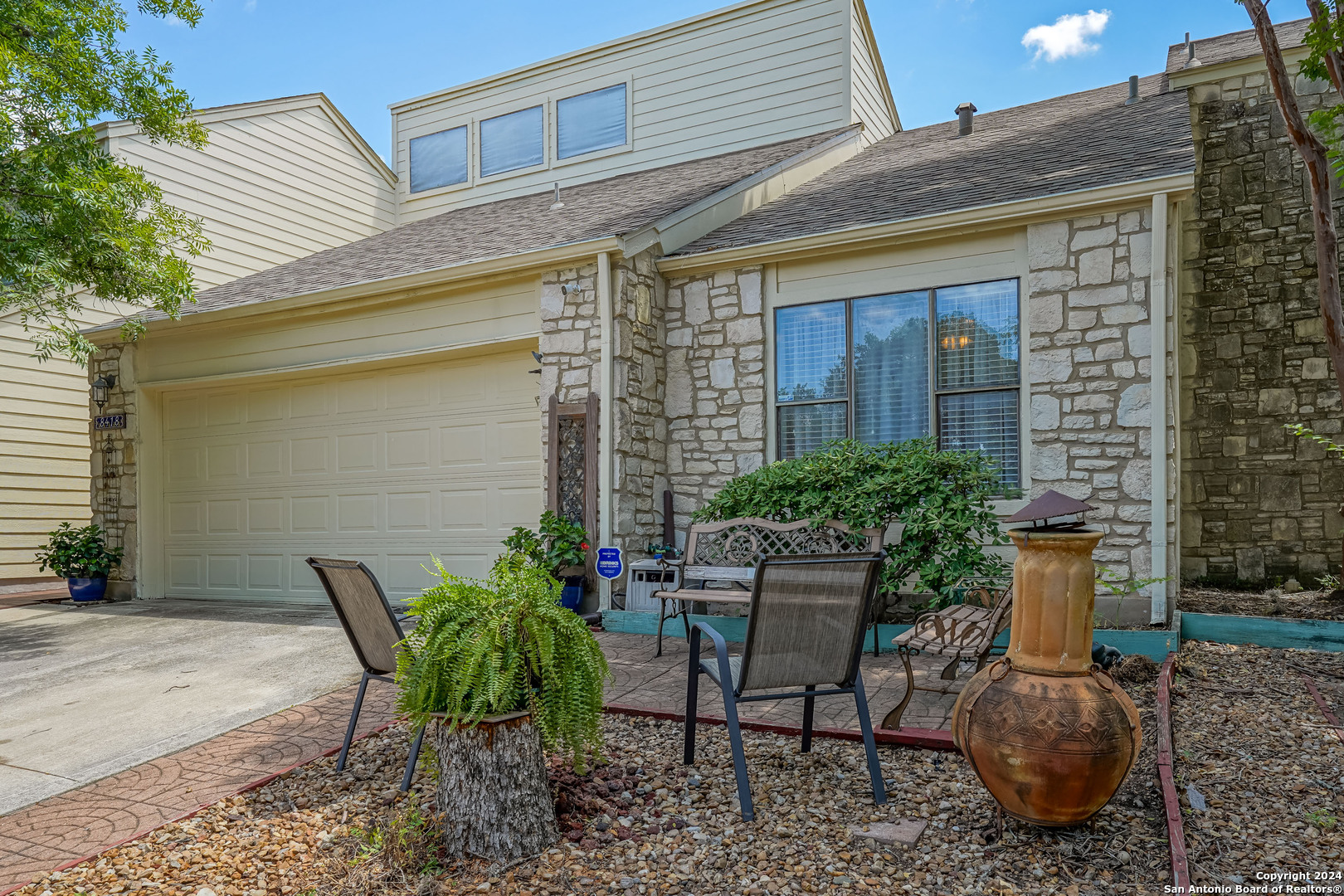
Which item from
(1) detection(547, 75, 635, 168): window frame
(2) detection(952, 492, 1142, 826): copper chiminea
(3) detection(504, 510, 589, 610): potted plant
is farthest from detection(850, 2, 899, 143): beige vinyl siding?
(2) detection(952, 492, 1142, 826): copper chiminea

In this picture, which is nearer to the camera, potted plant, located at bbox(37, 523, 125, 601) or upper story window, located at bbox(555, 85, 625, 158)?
potted plant, located at bbox(37, 523, 125, 601)

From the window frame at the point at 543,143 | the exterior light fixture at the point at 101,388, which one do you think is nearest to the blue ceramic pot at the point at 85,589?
the exterior light fixture at the point at 101,388

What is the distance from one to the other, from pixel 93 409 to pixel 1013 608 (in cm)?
1008

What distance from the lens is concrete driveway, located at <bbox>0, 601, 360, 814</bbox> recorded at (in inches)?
143

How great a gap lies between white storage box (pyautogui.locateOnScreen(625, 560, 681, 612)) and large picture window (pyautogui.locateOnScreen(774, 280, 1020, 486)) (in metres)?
1.43

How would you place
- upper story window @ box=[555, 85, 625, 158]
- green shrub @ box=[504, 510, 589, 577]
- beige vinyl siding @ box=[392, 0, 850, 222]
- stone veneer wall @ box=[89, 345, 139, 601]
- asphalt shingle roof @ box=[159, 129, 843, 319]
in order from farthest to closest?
upper story window @ box=[555, 85, 625, 158] < beige vinyl siding @ box=[392, 0, 850, 222] < stone veneer wall @ box=[89, 345, 139, 601] < asphalt shingle roof @ box=[159, 129, 843, 319] < green shrub @ box=[504, 510, 589, 577]

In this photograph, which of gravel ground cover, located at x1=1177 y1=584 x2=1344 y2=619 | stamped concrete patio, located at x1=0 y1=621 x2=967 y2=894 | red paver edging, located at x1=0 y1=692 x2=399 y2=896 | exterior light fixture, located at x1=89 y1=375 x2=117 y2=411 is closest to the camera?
red paver edging, located at x1=0 y1=692 x2=399 y2=896

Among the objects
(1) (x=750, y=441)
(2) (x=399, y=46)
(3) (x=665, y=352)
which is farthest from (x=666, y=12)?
(1) (x=750, y=441)

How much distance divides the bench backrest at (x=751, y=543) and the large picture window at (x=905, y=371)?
1.20 metres

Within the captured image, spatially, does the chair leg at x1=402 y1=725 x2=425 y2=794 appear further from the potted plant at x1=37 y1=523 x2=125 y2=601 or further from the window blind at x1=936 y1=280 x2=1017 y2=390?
the potted plant at x1=37 y1=523 x2=125 y2=601

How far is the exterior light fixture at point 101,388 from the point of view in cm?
899

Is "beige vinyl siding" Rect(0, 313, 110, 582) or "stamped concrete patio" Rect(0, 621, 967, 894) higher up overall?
"beige vinyl siding" Rect(0, 313, 110, 582)

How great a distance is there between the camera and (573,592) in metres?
6.35

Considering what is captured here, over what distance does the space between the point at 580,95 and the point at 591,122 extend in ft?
1.46
